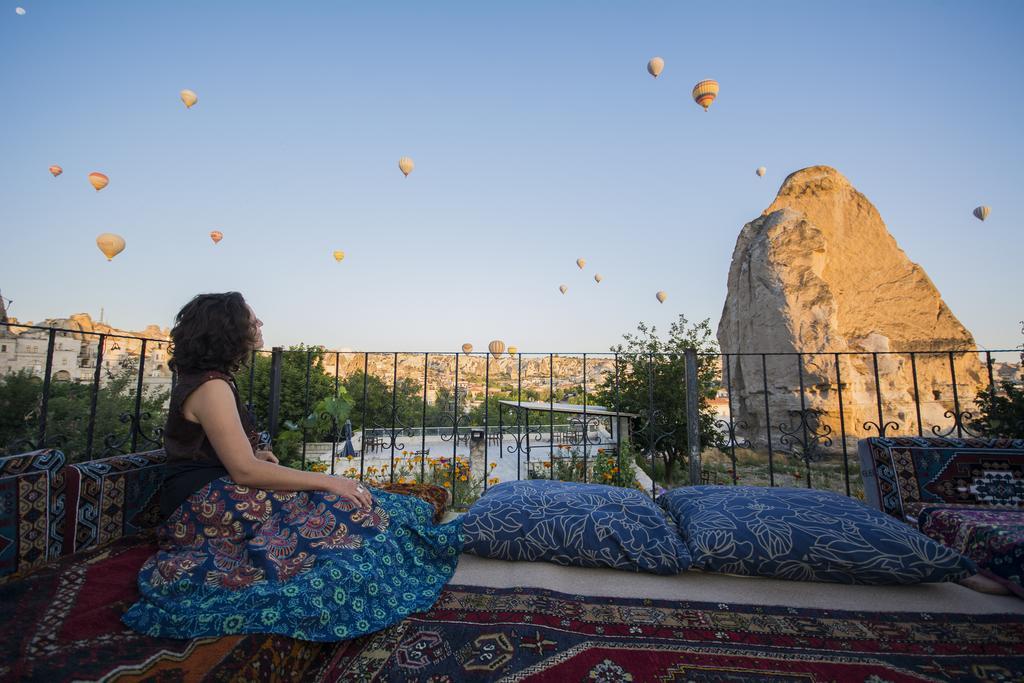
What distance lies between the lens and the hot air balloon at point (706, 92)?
28.2 ft

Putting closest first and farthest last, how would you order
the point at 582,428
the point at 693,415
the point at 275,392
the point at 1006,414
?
the point at 275,392
the point at 693,415
the point at 582,428
the point at 1006,414

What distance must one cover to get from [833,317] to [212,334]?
13.0 metres

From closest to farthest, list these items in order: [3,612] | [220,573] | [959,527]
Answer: [3,612]
[220,573]
[959,527]

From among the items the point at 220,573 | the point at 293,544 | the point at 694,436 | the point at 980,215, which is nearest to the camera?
the point at 220,573

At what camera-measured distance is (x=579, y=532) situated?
197cm

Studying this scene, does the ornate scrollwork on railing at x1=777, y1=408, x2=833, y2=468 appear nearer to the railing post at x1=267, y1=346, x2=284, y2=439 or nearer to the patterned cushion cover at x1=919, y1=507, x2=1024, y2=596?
the patterned cushion cover at x1=919, y1=507, x2=1024, y2=596

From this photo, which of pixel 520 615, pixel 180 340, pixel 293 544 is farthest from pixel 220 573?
pixel 520 615

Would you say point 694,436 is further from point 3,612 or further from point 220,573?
point 3,612

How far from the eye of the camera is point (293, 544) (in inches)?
56.7

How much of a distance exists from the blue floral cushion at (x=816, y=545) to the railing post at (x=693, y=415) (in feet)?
5.06

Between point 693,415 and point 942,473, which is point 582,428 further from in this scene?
point 942,473

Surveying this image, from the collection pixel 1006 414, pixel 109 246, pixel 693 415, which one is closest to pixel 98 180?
pixel 109 246

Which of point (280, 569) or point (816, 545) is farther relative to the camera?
point (816, 545)

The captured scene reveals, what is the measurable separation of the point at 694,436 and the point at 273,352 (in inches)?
144
